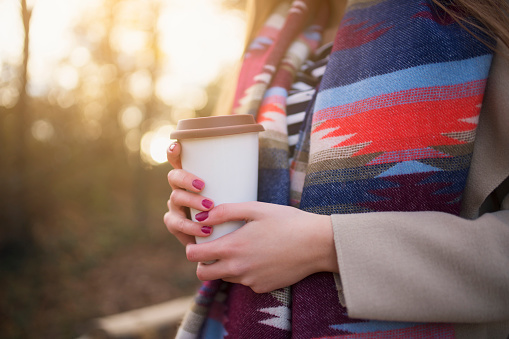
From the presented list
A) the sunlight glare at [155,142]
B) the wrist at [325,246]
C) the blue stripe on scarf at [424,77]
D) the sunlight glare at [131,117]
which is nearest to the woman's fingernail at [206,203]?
the wrist at [325,246]

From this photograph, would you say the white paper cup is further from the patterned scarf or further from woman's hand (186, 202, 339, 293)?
the patterned scarf

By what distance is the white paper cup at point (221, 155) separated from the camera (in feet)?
2.86

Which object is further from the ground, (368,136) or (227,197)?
(368,136)

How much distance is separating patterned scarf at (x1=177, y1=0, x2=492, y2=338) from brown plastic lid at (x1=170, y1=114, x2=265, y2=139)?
0.79ft

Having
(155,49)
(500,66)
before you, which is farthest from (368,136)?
(155,49)

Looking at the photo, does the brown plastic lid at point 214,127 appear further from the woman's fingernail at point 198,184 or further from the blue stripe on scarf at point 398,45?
the blue stripe on scarf at point 398,45

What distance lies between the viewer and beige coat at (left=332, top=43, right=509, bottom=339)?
723mm

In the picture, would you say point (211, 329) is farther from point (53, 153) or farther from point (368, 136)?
point (53, 153)

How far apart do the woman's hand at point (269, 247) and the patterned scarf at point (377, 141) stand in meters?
0.07

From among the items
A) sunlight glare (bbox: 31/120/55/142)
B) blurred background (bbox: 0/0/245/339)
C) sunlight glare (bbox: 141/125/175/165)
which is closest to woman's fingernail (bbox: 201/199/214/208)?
blurred background (bbox: 0/0/245/339)

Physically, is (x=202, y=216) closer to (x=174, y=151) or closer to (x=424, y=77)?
(x=174, y=151)

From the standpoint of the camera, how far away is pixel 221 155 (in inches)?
35.1

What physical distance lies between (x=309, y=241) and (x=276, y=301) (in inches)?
10.0

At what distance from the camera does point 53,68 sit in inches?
293
